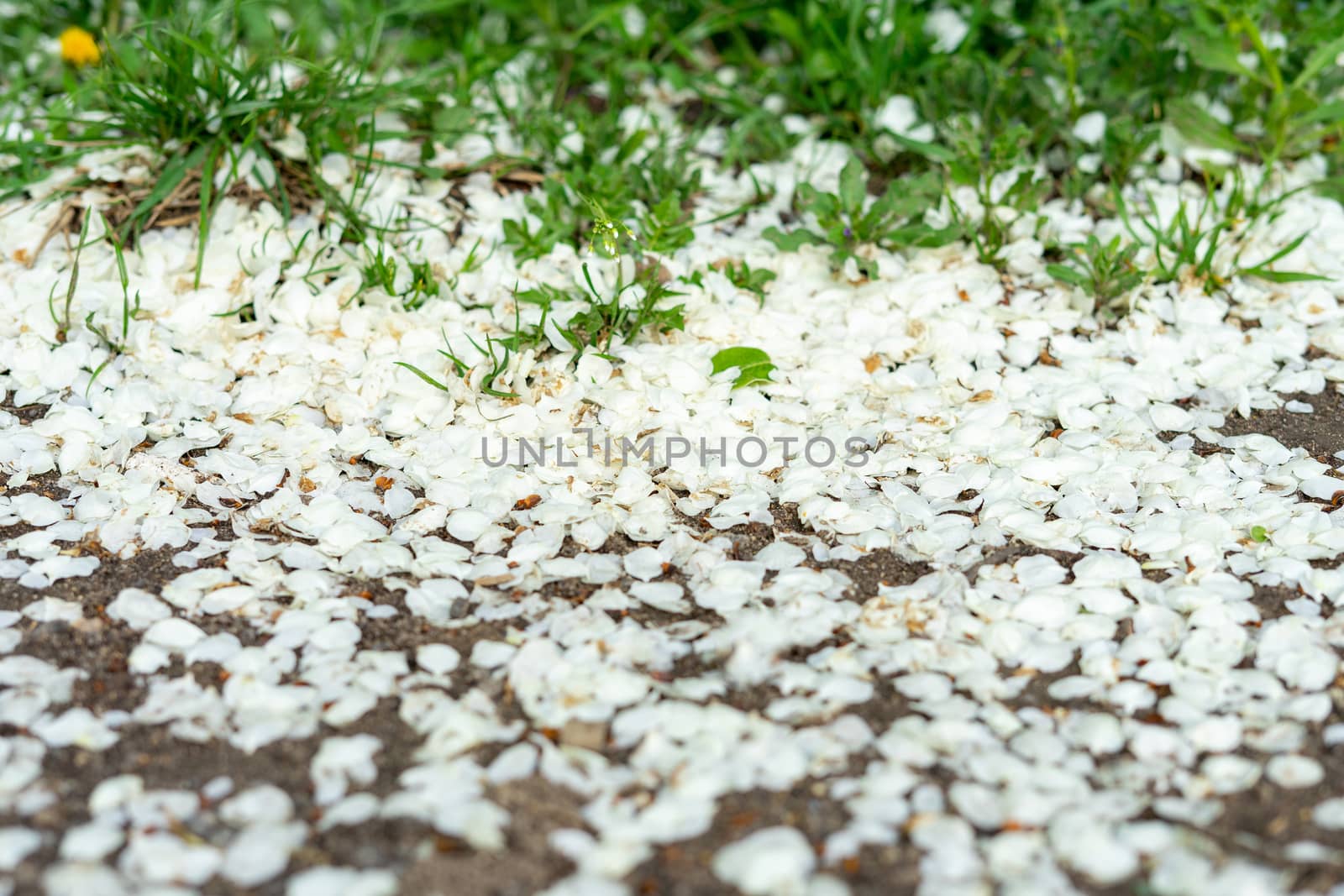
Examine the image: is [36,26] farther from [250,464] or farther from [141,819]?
[141,819]

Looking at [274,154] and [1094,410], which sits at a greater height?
[274,154]

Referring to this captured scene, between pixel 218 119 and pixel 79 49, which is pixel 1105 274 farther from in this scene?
pixel 79 49

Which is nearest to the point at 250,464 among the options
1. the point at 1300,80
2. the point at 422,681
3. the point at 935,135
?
the point at 422,681

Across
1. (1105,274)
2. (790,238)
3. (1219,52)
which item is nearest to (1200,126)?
(1219,52)

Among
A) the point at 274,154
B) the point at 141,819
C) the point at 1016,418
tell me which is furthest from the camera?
the point at 274,154

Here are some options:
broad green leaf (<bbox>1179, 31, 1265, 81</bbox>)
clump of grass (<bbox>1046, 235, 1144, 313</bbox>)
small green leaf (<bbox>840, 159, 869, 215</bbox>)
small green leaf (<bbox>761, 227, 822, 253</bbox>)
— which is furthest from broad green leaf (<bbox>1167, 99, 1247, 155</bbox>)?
small green leaf (<bbox>761, 227, 822, 253</bbox>)

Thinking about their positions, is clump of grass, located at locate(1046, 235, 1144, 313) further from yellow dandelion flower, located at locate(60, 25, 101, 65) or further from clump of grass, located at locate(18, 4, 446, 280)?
yellow dandelion flower, located at locate(60, 25, 101, 65)

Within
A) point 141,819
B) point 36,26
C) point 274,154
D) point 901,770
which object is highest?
point 36,26
